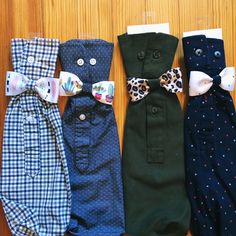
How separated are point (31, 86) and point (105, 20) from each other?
1.04 feet

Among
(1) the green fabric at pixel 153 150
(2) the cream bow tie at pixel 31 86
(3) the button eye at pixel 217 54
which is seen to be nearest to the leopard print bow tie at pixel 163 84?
(1) the green fabric at pixel 153 150

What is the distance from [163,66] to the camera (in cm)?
119

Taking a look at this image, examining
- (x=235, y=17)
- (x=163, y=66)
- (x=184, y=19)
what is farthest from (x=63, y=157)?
(x=235, y=17)

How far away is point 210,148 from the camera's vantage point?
45.9 inches

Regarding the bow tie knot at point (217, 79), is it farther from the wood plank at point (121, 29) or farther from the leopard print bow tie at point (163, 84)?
the wood plank at point (121, 29)

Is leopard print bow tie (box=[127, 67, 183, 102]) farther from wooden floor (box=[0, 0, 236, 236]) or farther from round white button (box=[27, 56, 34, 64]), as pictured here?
round white button (box=[27, 56, 34, 64])

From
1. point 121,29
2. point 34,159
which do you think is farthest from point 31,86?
point 121,29

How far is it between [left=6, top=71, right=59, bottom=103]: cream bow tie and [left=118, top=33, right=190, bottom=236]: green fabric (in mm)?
236

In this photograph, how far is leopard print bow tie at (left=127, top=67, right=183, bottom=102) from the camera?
117cm

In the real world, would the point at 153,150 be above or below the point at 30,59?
below

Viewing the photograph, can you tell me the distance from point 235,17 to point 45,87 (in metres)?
0.65

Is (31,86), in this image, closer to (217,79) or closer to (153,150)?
(153,150)

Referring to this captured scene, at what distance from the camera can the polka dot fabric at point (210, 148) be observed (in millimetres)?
1135

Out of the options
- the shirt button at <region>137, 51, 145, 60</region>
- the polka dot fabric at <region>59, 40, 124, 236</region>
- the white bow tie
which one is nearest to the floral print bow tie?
the polka dot fabric at <region>59, 40, 124, 236</region>
